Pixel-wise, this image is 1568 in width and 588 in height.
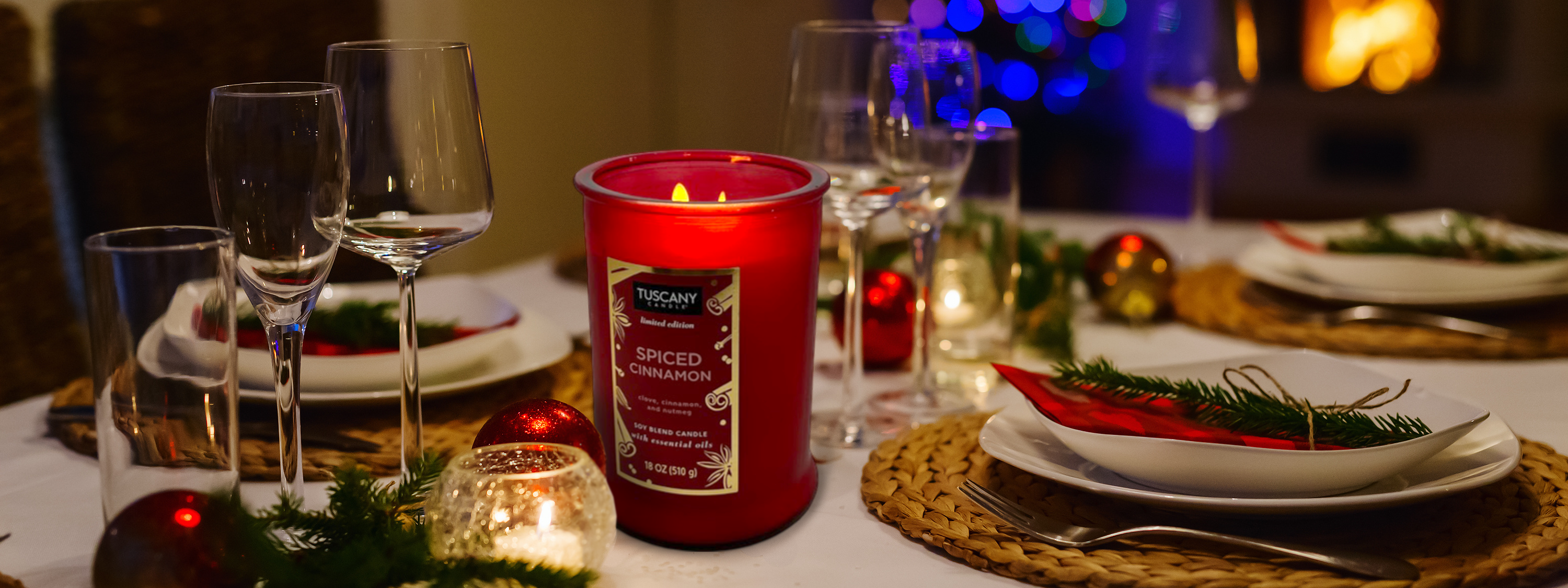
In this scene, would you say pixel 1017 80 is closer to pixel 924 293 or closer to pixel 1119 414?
pixel 924 293

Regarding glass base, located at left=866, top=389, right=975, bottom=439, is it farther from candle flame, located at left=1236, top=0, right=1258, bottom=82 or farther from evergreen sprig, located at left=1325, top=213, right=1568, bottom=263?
candle flame, located at left=1236, top=0, right=1258, bottom=82

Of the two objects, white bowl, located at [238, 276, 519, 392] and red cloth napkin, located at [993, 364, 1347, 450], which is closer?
red cloth napkin, located at [993, 364, 1347, 450]

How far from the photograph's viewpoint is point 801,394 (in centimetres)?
65

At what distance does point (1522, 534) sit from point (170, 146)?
157cm

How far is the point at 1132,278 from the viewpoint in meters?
1.11

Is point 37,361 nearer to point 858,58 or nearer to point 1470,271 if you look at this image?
point 858,58

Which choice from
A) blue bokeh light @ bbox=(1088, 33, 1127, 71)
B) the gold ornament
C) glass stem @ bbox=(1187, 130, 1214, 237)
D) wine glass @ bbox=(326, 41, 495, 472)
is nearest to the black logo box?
wine glass @ bbox=(326, 41, 495, 472)

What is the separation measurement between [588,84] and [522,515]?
2.87 m

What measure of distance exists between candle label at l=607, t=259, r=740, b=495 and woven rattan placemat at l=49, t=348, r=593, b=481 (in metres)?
0.13

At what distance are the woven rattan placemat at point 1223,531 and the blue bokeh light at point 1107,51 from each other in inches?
141

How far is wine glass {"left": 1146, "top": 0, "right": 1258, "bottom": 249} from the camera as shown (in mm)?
1419

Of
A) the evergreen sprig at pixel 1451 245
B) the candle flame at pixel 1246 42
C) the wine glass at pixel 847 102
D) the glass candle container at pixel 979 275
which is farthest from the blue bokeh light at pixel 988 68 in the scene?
the wine glass at pixel 847 102

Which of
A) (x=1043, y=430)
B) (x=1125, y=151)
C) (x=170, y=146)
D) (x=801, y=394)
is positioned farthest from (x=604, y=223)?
(x=1125, y=151)

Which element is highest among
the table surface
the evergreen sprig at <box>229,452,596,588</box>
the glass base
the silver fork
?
the evergreen sprig at <box>229,452,596,588</box>
